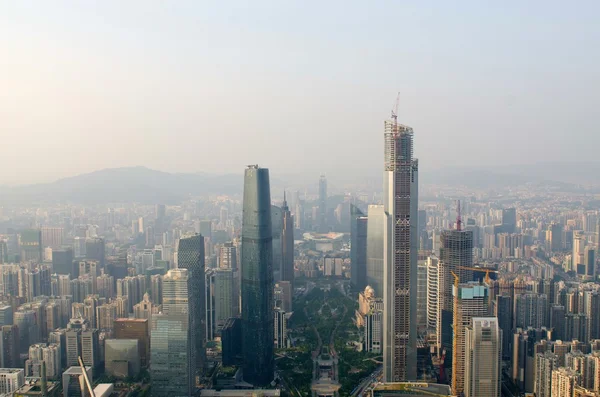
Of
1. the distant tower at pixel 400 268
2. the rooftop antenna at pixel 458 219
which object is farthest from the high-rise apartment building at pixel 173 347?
the rooftop antenna at pixel 458 219

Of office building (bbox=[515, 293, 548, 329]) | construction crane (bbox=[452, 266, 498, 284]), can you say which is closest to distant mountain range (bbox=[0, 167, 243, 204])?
construction crane (bbox=[452, 266, 498, 284])

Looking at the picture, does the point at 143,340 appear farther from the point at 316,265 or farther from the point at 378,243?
the point at 316,265

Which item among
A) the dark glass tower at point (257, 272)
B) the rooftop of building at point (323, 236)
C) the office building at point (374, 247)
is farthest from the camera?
the rooftop of building at point (323, 236)

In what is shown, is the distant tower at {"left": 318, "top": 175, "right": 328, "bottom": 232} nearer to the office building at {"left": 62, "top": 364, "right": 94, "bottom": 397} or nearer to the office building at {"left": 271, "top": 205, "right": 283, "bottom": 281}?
the office building at {"left": 271, "top": 205, "right": 283, "bottom": 281}

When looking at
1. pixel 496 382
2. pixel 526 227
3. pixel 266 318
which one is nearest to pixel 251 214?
pixel 266 318

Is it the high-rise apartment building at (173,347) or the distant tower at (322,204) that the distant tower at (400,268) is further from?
the distant tower at (322,204)

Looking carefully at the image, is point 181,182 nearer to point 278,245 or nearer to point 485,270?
point 278,245
